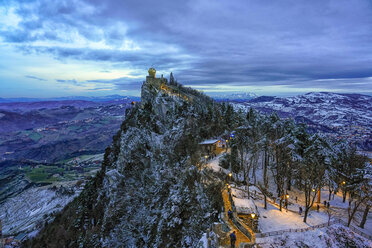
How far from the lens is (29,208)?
100938mm

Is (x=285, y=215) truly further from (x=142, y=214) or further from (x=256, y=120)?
(x=256, y=120)

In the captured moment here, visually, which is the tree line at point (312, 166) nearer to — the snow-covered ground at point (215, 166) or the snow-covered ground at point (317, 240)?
the snow-covered ground at point (215, 166)

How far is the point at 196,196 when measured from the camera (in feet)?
97.7

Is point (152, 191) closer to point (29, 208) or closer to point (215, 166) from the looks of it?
point (215, 166)

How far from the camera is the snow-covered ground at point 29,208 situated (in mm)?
83500

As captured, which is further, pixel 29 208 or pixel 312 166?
pixel 29 208

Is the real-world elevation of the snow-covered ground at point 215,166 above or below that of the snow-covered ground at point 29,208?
above

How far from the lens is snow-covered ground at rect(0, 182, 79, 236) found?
8350cm

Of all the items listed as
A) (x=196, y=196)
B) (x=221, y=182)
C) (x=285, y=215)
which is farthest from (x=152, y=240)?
(x=285, y=215)

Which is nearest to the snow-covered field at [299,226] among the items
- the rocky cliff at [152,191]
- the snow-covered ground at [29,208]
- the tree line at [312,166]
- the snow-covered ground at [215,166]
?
the tree line at [312,166]

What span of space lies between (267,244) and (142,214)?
93.3 ft

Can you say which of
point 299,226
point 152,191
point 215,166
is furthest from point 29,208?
point 299,226

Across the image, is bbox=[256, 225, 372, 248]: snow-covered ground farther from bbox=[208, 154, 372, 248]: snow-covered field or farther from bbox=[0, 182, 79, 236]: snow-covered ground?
bbox=[0, 182, 79, 236]: snow-covered ground

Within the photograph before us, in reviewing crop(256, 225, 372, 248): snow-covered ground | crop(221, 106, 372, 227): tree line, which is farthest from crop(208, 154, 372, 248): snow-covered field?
crop(221, 106, 372, 227): tree line
